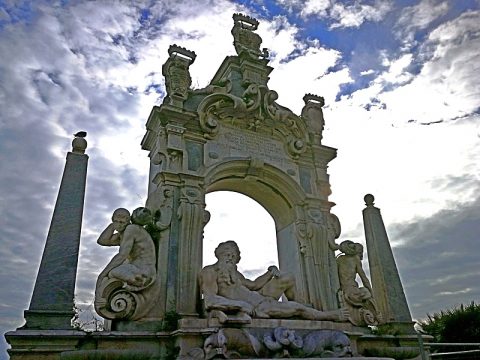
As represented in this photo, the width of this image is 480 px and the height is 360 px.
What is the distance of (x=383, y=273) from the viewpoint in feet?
27.2

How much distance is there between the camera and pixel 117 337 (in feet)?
18.2

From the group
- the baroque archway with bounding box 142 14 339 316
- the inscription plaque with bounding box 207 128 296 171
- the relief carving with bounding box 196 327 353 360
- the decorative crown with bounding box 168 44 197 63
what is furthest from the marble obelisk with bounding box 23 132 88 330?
the decorative crown with bounding box 168 44 197 63

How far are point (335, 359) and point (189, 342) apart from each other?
2100 millimetres

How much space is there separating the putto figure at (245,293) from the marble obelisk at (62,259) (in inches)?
78.8

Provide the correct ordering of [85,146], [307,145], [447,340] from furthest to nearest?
[447,340] → [307,145] → [85,146]

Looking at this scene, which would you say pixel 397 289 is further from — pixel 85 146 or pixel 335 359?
pixel 85 146

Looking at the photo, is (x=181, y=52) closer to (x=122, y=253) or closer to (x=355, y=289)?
(x=122, y=253)

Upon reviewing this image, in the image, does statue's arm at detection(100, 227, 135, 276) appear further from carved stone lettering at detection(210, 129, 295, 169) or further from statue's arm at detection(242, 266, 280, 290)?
carved stone lettering at detection(210, 129, 295, 169)

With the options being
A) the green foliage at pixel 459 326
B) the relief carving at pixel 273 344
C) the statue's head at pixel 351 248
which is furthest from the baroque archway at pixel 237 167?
the green foliage at pixel 459 326

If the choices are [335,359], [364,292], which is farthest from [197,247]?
[364,292]

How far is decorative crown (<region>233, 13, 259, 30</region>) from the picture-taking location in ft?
34.9

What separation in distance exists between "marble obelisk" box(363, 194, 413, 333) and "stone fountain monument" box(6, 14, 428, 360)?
3cm

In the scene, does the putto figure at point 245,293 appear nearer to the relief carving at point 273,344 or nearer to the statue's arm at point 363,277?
the relief carving at point 273,344

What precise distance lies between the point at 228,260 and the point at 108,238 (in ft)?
6.56
